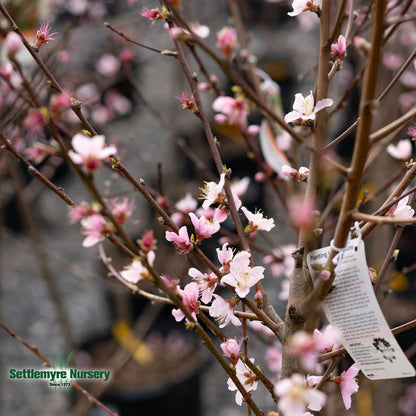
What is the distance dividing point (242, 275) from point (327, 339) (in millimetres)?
172

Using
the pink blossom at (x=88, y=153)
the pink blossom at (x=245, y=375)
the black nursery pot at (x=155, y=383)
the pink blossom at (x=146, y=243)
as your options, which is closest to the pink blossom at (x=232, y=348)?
the pink blossom at (x=245, y=375)

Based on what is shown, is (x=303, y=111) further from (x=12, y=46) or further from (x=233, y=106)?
(x=12, y=46)

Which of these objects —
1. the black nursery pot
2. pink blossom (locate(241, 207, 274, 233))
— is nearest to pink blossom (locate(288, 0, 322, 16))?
pink blossom (locate(241, 207, 274, 233))

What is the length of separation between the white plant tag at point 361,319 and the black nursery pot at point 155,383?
1.90 metres

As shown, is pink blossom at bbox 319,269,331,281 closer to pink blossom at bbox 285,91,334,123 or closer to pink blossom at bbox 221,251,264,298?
pink blossom at bbox 221,251,264,298

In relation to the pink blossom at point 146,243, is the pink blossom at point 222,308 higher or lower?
lower

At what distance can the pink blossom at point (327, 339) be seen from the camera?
740 mm

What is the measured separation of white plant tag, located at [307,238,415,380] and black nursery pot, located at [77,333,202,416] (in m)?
1.90

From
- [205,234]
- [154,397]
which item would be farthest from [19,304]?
[205,234]

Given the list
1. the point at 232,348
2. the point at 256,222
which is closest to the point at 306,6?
the point at 256,222

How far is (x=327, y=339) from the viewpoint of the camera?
764mm

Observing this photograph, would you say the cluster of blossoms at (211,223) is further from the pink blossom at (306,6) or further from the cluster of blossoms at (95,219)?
the pink blossom at (306,6)

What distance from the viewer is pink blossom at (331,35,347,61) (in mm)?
826

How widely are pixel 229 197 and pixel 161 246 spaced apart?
2.63 metres
